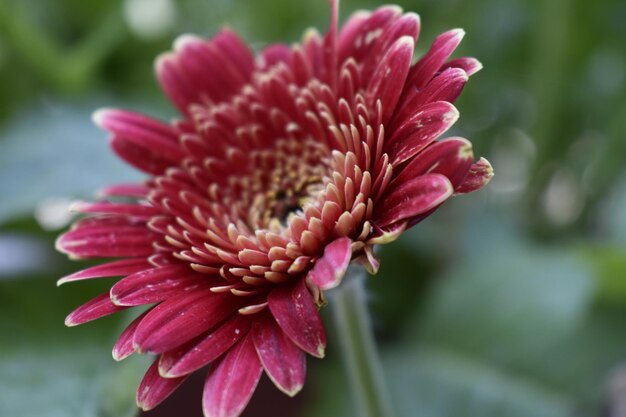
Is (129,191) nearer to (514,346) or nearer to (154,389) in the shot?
(154,389)

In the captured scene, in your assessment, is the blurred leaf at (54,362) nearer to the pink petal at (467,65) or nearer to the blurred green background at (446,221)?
the blurred green background at (446,221)

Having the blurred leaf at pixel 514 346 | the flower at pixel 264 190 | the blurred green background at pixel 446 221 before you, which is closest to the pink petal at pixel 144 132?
the flower at pixel 264 190

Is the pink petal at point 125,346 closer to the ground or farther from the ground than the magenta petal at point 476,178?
farther from the ground

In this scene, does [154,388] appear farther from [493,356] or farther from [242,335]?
[493,356]

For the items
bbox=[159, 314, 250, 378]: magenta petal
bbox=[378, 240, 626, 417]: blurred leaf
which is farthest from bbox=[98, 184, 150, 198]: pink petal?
bbox=[378, 240, 626, 417]: blurred leaf

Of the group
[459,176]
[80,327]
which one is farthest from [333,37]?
[80,327]

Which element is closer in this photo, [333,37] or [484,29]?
[333,37]

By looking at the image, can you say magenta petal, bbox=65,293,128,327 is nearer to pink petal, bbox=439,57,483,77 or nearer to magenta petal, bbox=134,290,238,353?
magenta petal, bbox=134,290,238,353

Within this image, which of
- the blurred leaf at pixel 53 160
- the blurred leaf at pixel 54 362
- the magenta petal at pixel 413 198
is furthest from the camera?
the blurred leaf at pixel 53 160
